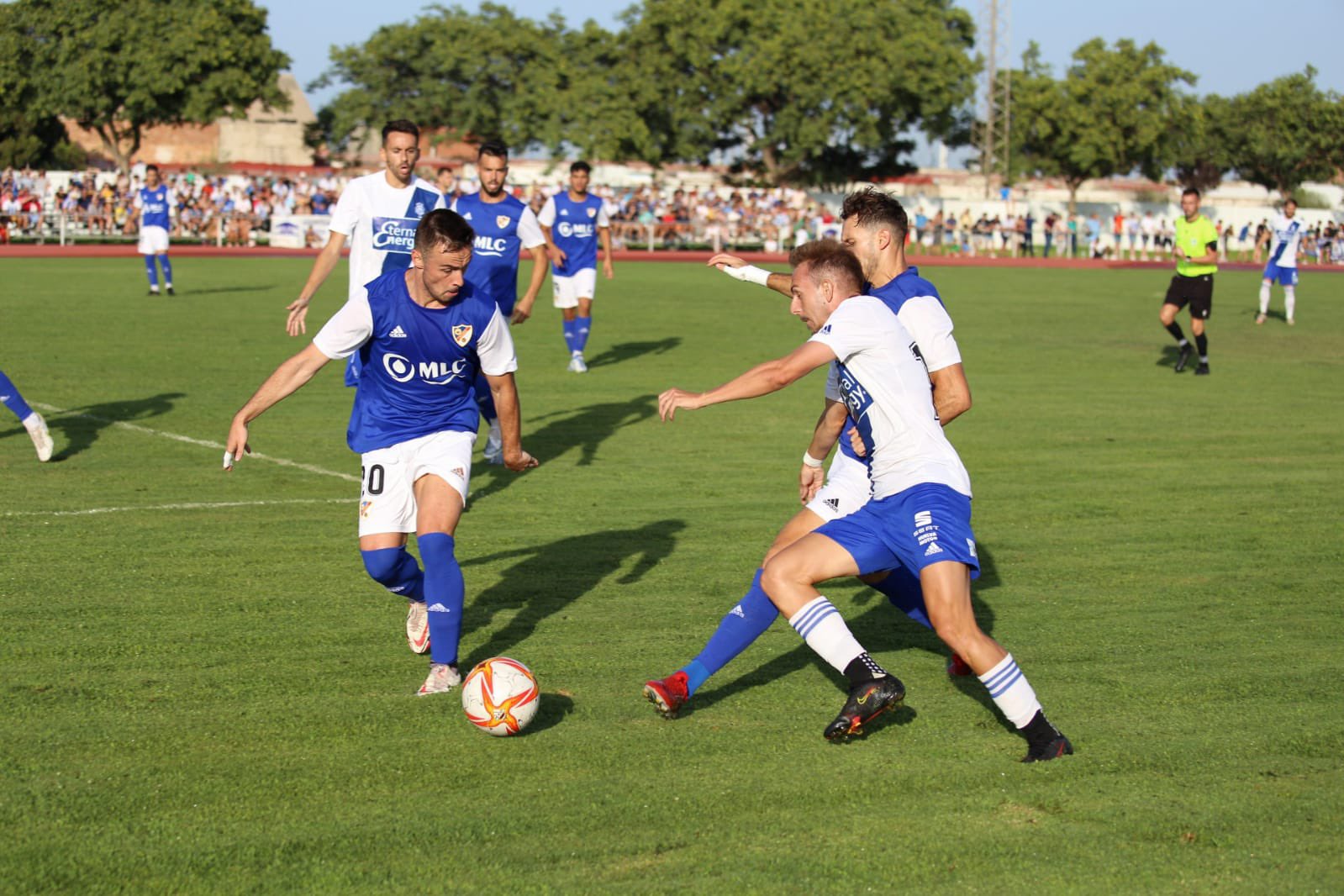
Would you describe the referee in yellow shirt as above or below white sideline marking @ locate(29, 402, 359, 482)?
above

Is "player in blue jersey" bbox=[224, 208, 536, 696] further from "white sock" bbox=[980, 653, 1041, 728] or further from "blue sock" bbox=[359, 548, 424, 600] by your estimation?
"white sock" bbox=[980, 653, 1041, 728]

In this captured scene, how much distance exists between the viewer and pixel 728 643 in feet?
17.7

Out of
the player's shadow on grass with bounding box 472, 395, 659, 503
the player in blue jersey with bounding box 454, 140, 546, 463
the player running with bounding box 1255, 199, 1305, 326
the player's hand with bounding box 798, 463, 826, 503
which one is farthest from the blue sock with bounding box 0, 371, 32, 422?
the player running with bounding box 1255, 199, 1305, 326

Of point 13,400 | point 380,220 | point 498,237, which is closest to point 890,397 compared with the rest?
point 380,220

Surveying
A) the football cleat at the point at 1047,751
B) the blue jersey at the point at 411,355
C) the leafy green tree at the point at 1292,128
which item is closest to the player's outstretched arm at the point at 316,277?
the blue jersey at the point at 411,355

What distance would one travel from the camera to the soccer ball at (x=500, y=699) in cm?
512

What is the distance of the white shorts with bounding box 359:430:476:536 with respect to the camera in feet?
19.4

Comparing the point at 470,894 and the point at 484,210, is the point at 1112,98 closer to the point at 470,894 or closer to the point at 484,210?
the point at 484,210

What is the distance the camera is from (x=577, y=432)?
12484mm

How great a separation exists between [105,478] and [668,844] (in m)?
7.00

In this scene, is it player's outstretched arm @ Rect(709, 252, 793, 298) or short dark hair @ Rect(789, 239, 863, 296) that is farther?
player's outstretched arm @ Rect(709, 252, 793, 298)

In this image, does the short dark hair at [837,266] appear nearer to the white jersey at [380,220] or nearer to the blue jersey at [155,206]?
the white jersey at [380,220]

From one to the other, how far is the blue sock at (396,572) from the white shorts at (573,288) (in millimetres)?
10490

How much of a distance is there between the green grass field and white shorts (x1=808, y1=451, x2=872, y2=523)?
78 centimetres
